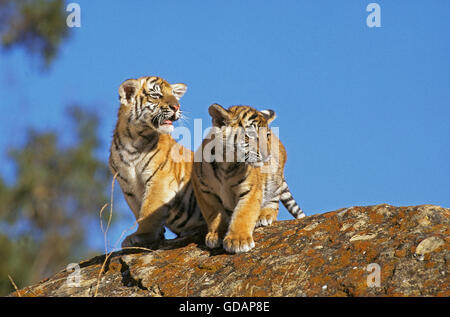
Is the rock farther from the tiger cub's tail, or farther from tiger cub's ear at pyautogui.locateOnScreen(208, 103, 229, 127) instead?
the tiger cub's tail

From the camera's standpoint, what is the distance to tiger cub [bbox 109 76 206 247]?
25.6ft

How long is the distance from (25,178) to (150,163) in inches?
526

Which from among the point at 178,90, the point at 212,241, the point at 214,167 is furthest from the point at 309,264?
the point at 178,90

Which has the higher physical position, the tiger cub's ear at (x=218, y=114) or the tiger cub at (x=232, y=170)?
the tiger cub's ear at (x=218, y=114)

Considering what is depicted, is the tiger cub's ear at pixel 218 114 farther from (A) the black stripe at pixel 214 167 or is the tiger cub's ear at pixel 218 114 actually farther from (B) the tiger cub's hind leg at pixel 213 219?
(B) the tiger cub's hind leg at pixel 213 219

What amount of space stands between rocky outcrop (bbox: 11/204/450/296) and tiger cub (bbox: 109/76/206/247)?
1219 millimetres

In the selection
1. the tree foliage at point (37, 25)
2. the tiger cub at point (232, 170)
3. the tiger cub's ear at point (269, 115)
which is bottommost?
the tiger cub at point (232, 170)

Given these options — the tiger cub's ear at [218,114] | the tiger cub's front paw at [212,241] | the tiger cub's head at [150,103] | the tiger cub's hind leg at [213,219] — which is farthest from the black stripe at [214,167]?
the tiger cub's head at [150,103]

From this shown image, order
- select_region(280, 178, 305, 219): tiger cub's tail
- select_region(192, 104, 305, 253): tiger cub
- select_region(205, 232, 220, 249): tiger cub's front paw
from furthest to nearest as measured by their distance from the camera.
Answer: select_region(280, 178, 305, 219): tiger cub's tail → select_region(192, 104, 305, 253): tiger cub → select_region(205, 232, 220, 249): tiger cub's front paw

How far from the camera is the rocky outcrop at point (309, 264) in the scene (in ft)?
15.7

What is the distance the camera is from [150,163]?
7.92m

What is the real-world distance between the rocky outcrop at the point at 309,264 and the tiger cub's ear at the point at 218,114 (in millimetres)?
1269

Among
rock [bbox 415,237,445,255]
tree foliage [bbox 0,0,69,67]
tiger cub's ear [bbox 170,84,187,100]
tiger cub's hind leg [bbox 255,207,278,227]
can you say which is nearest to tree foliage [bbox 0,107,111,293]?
tree foliage [bbox 0,0,69,67]
